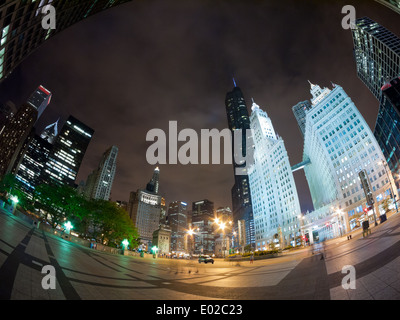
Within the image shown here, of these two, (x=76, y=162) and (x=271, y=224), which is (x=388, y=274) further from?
(x=76, y=162)

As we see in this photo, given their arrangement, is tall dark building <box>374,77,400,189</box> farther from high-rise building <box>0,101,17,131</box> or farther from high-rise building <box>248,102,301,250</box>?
high-rise building <box>0,101,17,131</box>

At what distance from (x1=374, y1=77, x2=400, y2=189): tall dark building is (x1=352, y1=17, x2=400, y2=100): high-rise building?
79.2 ft

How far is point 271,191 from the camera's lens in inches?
4572

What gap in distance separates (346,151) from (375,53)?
219ft

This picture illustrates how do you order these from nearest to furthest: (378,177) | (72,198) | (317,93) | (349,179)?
(72,198)
(378,177)
(349,179)
(317,93)

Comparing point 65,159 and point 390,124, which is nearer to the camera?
point 390,124

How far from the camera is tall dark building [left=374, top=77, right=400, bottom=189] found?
6932cm

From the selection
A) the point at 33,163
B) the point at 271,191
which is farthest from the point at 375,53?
the point at 33,163

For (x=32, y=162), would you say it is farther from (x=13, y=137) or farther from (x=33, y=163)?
(x=13, y=137)

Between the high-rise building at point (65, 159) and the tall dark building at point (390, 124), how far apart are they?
216m

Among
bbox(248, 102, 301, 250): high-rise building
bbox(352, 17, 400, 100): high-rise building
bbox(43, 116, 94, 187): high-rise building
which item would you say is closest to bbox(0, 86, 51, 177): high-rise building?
bbox(43, 116, 94, 187): high-rise building
